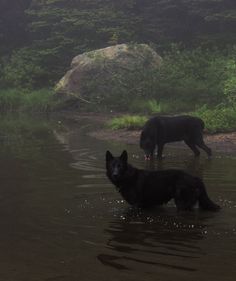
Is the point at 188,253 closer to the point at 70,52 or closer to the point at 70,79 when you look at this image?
the point at 70,79

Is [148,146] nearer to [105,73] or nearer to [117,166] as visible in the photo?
[117,166]

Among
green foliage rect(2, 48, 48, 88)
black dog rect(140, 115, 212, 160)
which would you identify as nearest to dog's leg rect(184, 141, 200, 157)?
black dog rect(140, 115, 212, 160)

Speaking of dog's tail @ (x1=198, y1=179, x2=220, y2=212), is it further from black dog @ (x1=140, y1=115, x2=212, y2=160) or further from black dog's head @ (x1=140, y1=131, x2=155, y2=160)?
black dog @ (x1=140, y1=115, x2=212, y2=160)

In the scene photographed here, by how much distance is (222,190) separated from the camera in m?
10.4

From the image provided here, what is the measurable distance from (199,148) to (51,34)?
84.5 feet

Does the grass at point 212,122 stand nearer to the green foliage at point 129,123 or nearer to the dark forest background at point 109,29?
the green foliage at point 129,123

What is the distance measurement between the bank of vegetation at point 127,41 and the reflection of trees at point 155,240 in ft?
55.0

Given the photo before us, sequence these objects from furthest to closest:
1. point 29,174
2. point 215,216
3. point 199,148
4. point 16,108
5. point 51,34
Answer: point 51,34, point 16,108, point 199,148, point 29,174, point 215,216

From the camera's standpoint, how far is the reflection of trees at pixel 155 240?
6383 millimetres

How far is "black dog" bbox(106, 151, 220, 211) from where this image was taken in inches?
343

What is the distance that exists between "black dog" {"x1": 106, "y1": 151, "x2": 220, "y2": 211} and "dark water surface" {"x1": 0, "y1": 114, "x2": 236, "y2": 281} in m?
0.19

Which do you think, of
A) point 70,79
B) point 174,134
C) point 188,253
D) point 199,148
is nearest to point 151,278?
point 188,253

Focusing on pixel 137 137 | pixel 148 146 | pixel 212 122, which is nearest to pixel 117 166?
pixel 148 146

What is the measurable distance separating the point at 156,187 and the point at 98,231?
1602mm
